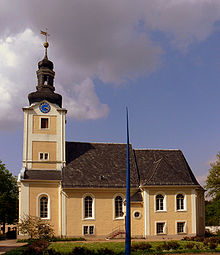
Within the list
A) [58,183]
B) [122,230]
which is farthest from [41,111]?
[122,230]

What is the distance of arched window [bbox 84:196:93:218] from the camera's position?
131ft

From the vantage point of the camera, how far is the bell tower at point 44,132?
4175cm

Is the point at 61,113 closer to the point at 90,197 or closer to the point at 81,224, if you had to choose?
the point at 90,197

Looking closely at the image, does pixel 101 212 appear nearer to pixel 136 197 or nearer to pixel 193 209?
pixel 136 197

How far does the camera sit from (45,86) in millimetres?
44031

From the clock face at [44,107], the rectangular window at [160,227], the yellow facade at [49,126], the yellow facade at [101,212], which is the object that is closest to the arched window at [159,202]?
the yellow facade at [101,212]

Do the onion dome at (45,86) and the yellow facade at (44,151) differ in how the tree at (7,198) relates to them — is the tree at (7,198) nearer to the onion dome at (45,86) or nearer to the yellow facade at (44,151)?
the yellow facade at (44,151)

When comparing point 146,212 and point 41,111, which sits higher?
point 41,111

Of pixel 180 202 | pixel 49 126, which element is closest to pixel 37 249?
pixel 49 126

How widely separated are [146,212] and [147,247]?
12.8 metres

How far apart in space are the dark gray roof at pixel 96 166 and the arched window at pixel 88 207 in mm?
1648

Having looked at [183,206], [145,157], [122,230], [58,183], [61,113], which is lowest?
[122,230]

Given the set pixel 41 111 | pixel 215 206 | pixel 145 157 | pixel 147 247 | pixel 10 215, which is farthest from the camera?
pixel 10 215

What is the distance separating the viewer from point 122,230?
3981 centimetres
